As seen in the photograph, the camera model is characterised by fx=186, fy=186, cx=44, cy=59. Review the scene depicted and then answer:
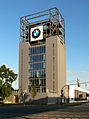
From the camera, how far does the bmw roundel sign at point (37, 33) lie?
288ft

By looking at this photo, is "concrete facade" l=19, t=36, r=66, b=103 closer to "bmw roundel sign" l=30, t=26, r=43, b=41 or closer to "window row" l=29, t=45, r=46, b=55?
"window row" l=29, t=45, r=46, b=55

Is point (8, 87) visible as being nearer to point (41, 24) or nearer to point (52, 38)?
point (52, 38)

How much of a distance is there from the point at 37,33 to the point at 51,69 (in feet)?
64.3

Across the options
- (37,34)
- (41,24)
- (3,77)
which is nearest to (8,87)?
(3,77)

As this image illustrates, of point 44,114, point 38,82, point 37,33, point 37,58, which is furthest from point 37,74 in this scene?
point 44,114

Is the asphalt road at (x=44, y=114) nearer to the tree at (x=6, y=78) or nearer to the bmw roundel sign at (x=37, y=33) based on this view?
the tree at (x=6, y=78)

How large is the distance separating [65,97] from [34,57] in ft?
76.9

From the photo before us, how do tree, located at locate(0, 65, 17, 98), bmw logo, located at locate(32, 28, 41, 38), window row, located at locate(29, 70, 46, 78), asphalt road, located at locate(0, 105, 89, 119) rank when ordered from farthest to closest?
bmw logo, located at locate(32, 28, 41, 38), window row, located at locate(29, 70, 46, 78), tree, located at locate(0, 65, 17, 98), asphalt road, located at locate(0, 105, 89, 119)

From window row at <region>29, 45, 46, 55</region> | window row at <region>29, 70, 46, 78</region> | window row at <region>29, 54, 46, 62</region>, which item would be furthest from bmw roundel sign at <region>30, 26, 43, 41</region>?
A: window row at <region>29, 70, 46, 78</region>

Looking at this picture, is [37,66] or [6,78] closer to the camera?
[6,78]

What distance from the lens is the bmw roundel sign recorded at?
8775 cm

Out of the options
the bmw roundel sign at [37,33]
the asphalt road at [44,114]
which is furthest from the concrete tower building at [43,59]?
the asphalt road at [44,114]

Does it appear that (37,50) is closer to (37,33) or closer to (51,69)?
(37,33)

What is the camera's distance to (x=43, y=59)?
8412cm
